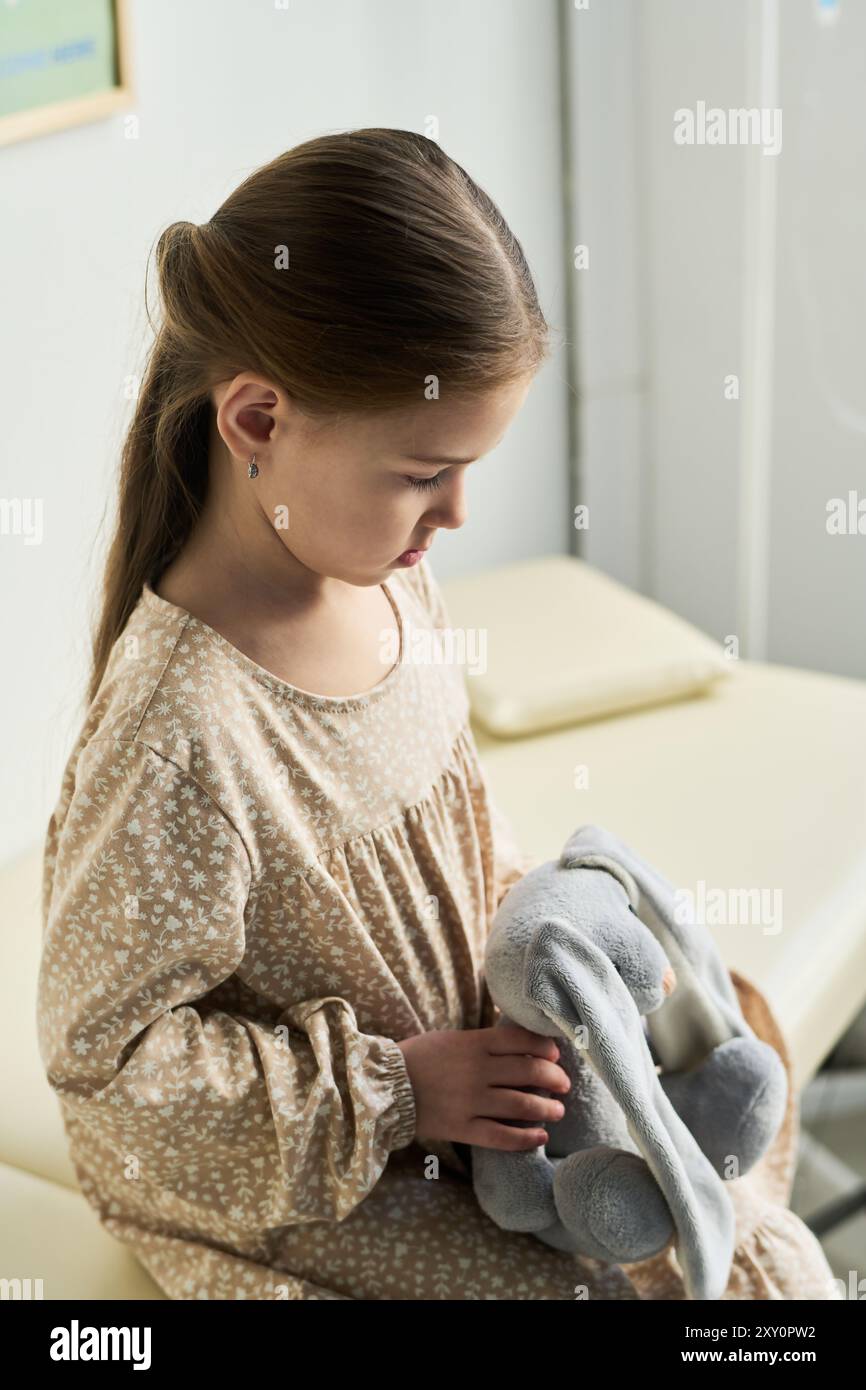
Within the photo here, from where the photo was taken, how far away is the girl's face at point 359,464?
817 mm

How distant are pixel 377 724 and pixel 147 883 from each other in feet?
0.67

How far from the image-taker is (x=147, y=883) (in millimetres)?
823

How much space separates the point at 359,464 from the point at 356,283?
0.10m

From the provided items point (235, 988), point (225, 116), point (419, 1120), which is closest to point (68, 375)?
point (225, 116)

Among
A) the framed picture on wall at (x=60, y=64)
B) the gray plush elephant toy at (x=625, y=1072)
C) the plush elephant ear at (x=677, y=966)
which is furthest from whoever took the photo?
the framed picture on wall at (x=60, y=64)

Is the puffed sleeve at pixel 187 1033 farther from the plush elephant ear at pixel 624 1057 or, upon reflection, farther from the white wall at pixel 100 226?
the white wall at pixel 100 226

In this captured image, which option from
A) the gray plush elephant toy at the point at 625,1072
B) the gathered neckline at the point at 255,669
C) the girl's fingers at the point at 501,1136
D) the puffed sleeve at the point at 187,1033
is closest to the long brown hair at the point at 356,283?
the gathered neckline at the point at 255,669

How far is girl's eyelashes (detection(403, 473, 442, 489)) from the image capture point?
0.84 meters

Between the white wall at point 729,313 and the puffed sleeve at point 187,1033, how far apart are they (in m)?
1.50

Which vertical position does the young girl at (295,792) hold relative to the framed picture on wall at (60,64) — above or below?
below

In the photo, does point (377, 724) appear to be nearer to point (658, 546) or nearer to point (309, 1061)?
point (309, 1061)

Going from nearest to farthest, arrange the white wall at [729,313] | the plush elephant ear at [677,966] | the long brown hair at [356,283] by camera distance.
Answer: the long brown hair at [356,283] < the plush elephant ear at [677,966] < the white wall at [729,313]

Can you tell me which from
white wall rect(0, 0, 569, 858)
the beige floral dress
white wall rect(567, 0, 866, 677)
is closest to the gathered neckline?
the beige floral dress

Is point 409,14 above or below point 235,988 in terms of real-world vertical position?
Result: above
